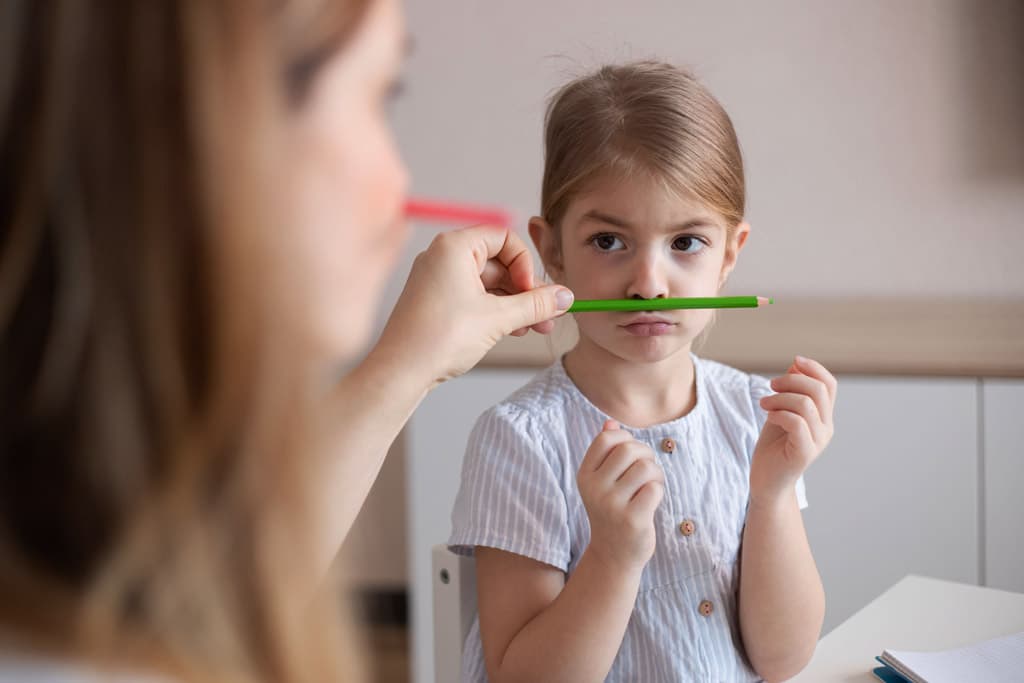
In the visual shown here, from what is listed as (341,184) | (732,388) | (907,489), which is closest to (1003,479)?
(907,489)

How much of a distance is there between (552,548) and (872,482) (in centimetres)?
98

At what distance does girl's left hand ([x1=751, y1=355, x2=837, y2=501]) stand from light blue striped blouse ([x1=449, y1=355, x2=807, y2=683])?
69 mm

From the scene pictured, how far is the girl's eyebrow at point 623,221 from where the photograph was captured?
3.14 ft

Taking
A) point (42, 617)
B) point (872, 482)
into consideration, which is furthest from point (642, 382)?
point (872, 482)

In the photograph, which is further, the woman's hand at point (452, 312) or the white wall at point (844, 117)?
the white wall at point (844, 117)

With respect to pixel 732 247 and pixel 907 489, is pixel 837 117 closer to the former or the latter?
pixel 907 489

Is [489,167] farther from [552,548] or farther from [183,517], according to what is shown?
[183,517]

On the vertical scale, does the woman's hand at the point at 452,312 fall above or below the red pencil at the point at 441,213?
below

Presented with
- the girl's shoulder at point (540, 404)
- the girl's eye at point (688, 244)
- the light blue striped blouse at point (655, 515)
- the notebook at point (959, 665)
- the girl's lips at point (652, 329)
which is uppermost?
the girl's eye at point (688, 244)

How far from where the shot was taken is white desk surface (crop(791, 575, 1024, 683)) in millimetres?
943

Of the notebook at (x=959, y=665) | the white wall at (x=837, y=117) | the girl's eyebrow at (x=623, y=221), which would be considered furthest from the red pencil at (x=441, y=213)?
the white wall at (x=837, y=117)

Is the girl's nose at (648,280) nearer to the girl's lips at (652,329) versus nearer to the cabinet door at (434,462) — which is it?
the girl's lips at (652,329)

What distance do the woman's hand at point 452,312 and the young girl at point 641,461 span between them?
0.33 ft

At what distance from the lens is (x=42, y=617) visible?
0.39m
